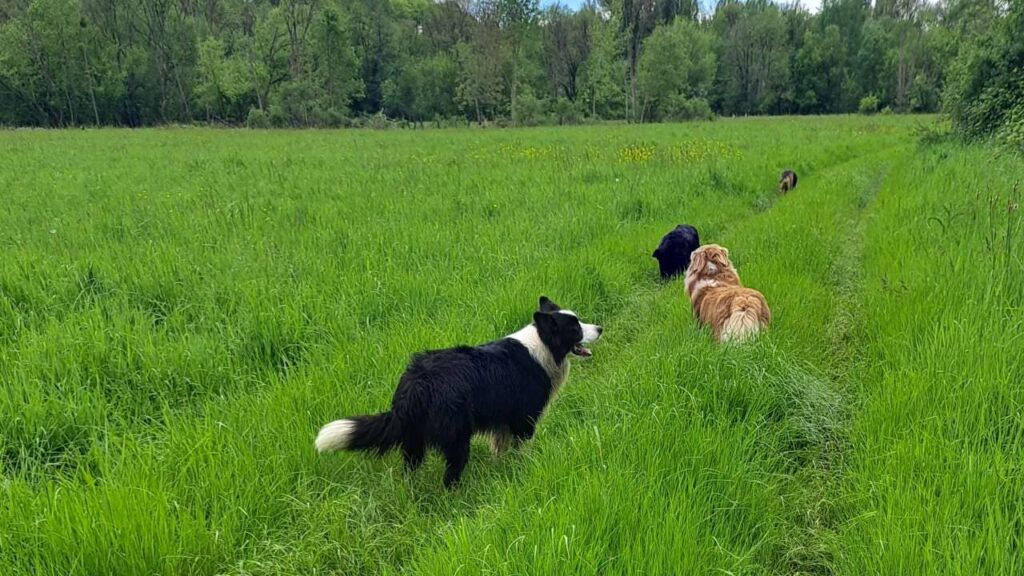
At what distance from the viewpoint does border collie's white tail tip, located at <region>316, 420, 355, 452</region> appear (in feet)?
8.57

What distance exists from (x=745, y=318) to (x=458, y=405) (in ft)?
7.27

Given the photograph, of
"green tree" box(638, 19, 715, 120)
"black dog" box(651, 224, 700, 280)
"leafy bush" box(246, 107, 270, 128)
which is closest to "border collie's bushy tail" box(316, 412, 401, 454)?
"black dog" box(651, 224, 700, 280)

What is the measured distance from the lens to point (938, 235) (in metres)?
5.18

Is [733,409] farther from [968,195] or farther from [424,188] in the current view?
[424,188]

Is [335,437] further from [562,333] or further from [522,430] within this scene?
[562,333]

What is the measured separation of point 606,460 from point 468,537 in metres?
0.78

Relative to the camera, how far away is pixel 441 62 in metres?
63.4

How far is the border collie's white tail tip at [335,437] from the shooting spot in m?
2.61

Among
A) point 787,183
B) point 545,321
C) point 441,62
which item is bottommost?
point 545,321

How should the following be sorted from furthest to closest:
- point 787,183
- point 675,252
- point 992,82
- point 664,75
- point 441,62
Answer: point 441,62 → point 664,75 → point 992,82 → point 787,183 → point 675,252

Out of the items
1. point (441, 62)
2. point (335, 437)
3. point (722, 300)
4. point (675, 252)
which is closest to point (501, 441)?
point (335, 437)

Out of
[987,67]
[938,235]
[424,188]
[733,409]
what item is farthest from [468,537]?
[987,67]

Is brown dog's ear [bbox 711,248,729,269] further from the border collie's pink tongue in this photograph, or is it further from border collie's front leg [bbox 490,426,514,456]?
border collie's front leg [bbox 490,426,514,456]

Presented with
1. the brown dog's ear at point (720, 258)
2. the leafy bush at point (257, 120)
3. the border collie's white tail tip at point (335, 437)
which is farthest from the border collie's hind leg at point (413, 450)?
the leafy bush at point (257, 120)
